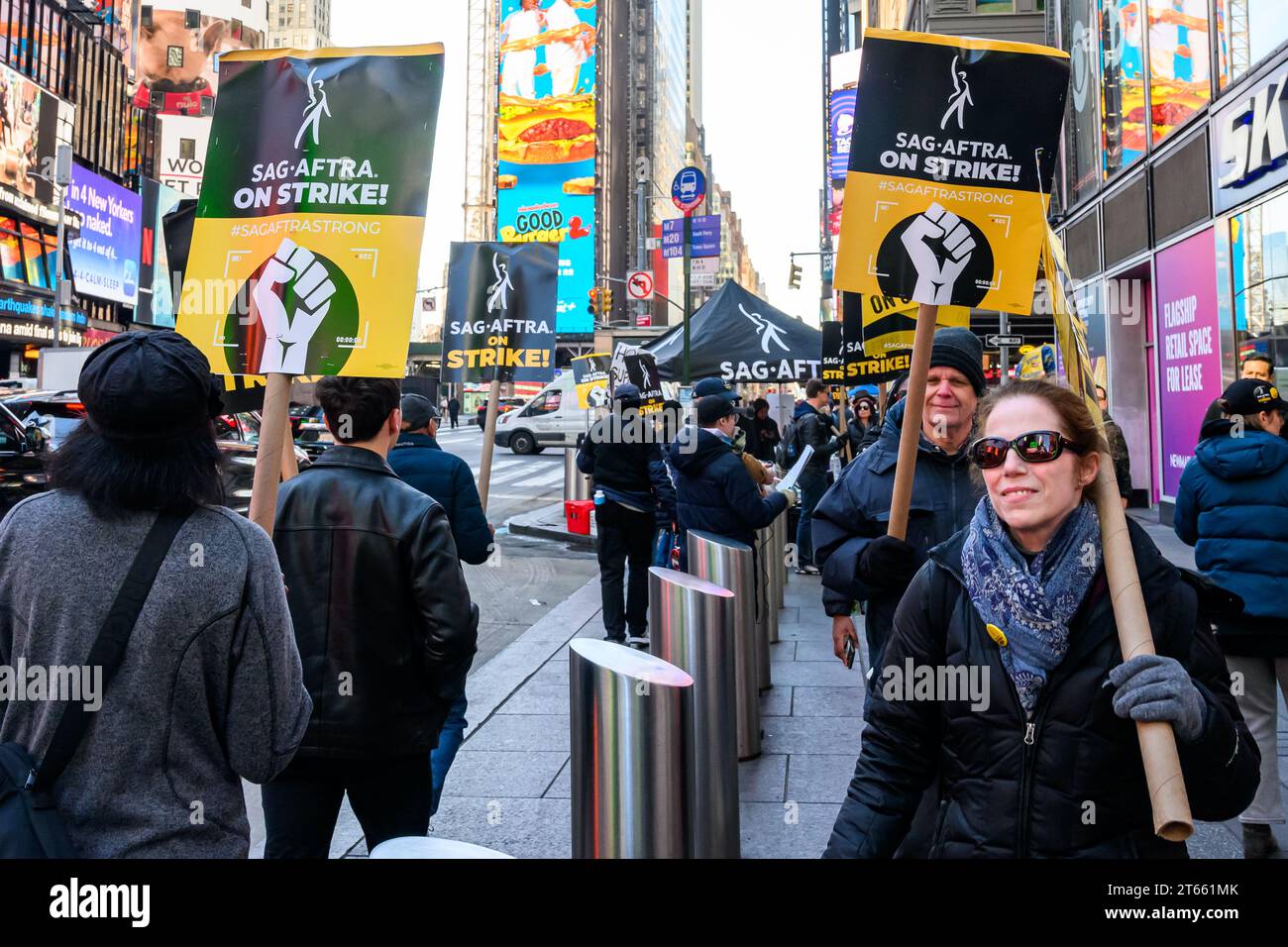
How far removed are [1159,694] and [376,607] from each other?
2.21 m

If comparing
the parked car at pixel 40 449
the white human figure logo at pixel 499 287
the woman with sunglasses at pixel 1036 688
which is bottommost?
the woman with sunglasses at pixel 1036 688

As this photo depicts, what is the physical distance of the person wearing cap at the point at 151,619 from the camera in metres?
2.18

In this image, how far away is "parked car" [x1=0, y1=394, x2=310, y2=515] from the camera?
12656 millimetres

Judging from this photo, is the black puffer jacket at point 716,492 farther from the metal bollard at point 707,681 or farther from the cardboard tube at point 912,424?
the cardboard tube at point 912,424

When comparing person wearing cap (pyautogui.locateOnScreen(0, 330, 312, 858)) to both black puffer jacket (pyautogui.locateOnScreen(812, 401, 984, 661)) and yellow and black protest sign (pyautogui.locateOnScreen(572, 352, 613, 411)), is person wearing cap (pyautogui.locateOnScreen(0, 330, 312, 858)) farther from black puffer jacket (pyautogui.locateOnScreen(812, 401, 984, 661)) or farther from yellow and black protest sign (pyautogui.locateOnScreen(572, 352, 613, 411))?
yellow and black protest sign (pyautogui.locateOnScreen(572, 352, 613, 411))

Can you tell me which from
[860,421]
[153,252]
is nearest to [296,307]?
[860,421]

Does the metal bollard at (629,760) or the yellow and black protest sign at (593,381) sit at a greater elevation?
the yellow and black protest sign at (593,381)

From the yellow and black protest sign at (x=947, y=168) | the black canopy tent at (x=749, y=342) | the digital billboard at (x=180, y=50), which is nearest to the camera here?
the yellow and black protest sign at (x=947, y=168)

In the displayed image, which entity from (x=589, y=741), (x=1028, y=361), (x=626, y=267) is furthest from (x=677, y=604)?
(x=626, y=267)

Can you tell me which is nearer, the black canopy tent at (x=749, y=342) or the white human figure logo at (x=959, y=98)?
the white human figure logo at (x=959, y=98)

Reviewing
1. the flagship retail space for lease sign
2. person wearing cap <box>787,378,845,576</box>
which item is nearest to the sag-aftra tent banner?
person wearing cap <box>787,378,845,576</box>

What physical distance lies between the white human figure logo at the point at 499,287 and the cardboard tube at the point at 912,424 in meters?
6.17

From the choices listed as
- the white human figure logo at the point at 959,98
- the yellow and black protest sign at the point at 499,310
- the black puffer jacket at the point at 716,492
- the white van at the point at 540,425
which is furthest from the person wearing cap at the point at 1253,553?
the white van at the point at 540,425
